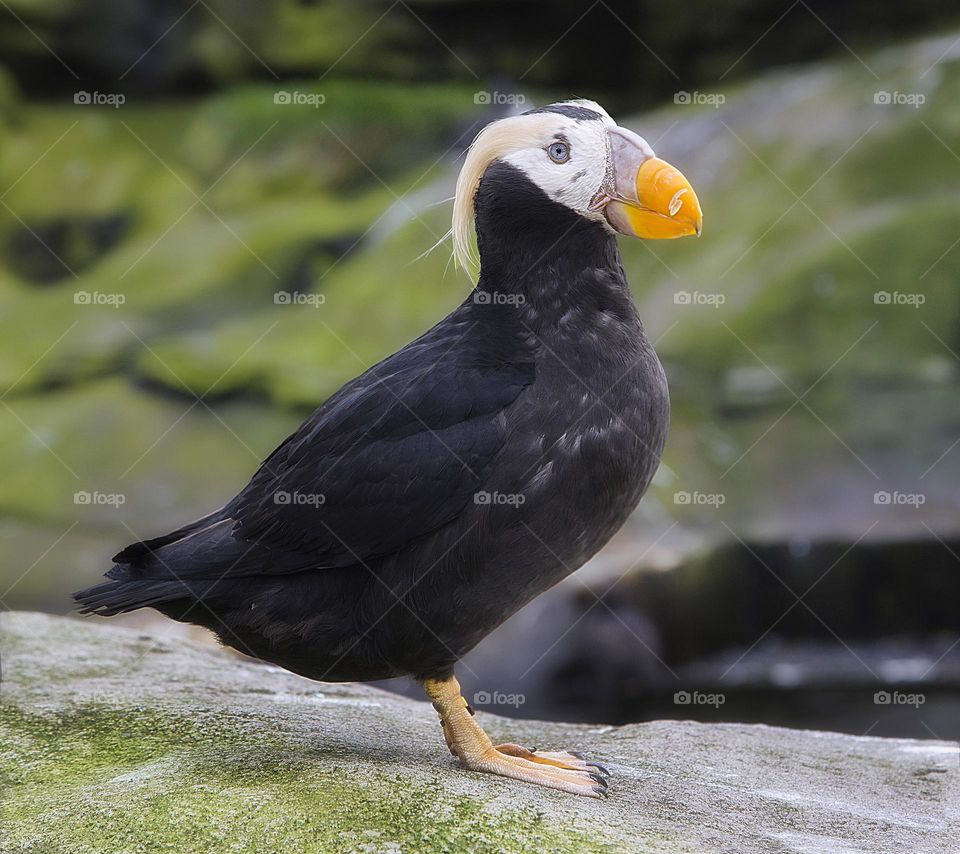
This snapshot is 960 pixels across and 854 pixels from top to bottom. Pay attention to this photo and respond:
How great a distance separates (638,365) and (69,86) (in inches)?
513

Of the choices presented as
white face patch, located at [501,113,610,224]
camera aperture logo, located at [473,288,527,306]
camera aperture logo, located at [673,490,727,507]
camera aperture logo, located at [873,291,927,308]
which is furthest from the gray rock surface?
camera aperture logo, located at [873,291,927,308]

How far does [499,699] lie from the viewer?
7.40m

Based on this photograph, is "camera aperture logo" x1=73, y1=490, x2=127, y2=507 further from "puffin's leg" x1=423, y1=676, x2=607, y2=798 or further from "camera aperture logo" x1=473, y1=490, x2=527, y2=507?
"camera aperture logo" x1=473, y1=490, x2=527, y2=507

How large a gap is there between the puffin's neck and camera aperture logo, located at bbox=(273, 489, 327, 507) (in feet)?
2.90

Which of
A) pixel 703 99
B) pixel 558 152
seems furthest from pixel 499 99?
pixel 558 152

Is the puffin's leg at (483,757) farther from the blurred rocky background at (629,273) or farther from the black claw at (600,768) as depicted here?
the blurred rocky background at (629,273)

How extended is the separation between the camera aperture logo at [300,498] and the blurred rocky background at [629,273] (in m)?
1.60

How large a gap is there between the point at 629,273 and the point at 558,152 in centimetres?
662

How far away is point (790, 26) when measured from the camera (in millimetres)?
14016

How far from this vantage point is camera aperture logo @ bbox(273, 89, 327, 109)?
13609 millimetres

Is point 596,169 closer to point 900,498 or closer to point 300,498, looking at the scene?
point 300,498

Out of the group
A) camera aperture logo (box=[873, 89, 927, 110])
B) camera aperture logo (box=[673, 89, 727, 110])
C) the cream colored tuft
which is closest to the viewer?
the cream colored tuft

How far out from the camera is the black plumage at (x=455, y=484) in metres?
3.62

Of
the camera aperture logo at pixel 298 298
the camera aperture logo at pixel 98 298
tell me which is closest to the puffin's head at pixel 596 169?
the camera aperture logo at pixel 298 298
